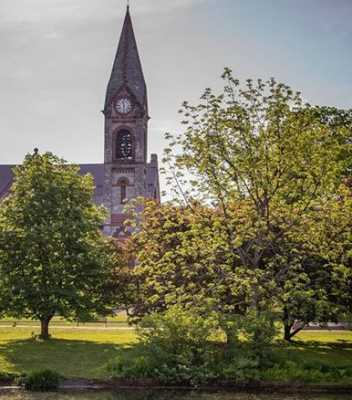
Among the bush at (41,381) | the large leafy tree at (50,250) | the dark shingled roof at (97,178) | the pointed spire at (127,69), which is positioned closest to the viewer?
the bush at (41,381)

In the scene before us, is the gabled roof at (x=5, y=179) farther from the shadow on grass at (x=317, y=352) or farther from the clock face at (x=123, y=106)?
the shadow on grass at (x=317, y=352)

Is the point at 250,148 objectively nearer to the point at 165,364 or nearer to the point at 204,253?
the point at 204,253

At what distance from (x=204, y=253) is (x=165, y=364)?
452 cm

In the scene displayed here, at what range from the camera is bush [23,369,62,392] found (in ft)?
54.0

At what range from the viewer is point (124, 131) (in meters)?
69.2

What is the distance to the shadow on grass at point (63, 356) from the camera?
59.6 ft

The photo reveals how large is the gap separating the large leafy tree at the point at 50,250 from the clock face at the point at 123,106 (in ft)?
135

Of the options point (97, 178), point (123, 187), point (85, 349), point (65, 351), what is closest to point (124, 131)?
point (123, 187)

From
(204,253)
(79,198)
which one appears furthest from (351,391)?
(79,198)

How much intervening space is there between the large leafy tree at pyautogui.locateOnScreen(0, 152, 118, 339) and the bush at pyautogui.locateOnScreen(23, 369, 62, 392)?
8.17 m

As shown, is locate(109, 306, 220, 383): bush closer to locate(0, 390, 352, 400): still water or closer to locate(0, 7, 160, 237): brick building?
locate(0, 390, 352, 400): still water

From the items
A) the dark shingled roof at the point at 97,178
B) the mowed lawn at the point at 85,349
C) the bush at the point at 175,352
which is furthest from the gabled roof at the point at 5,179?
the bush at the point at 175,352

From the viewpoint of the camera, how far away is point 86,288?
26.6 metres

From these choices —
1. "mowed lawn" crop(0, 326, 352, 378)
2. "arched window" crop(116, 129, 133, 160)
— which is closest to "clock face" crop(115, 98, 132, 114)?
"arched window" crop(116, 129, 133, 160)
